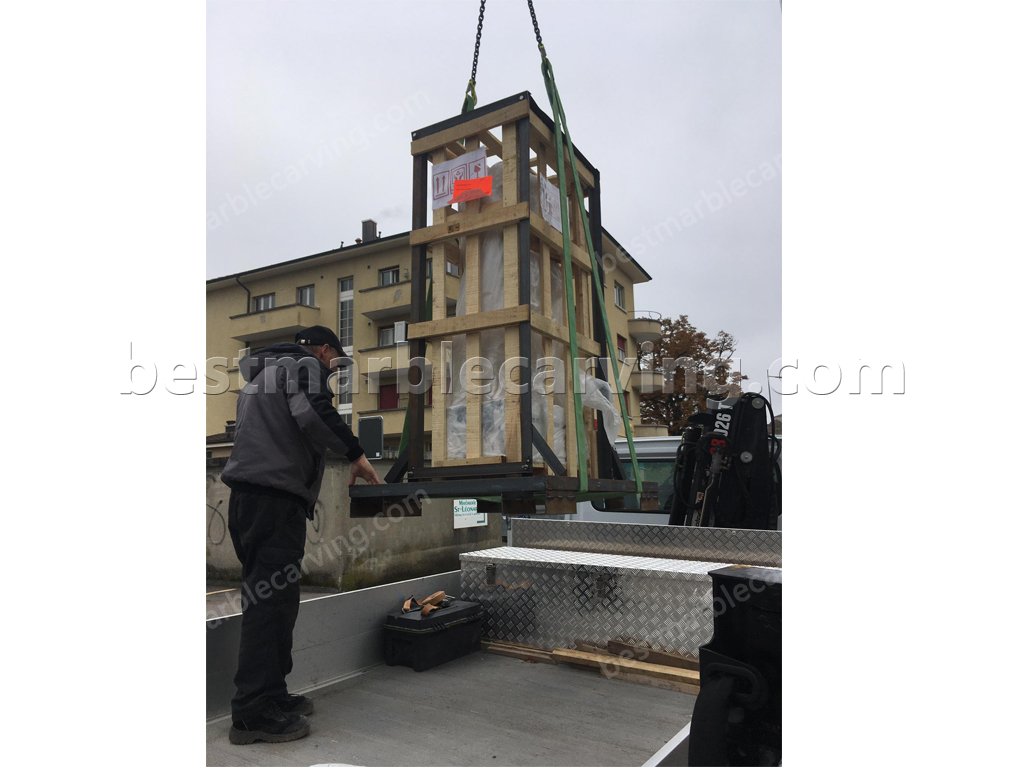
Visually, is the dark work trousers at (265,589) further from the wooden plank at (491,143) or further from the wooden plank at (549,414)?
the wooden plank at (491,143)

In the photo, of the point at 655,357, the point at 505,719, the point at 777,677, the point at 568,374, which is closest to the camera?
the point at 777,677

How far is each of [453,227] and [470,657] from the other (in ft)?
8.32

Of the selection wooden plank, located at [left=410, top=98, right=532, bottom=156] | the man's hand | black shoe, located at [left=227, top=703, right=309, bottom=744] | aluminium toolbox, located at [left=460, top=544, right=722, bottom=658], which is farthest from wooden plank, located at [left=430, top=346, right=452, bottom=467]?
aluminium toolbox, located at [left=460, top=544, right=722, bottom=658]

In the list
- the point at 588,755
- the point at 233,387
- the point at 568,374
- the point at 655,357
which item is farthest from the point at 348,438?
the point at 655,357

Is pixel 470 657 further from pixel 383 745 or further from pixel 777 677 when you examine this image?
pixel 777 677

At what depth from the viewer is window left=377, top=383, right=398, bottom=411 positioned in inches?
989

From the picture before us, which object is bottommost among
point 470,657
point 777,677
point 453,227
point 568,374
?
point 470,657

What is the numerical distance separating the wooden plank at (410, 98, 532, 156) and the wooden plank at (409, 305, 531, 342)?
2.25 feet

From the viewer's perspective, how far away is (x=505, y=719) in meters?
3.20

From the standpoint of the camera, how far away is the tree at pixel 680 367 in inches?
754

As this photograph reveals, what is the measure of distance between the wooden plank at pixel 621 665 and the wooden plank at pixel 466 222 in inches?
94.2

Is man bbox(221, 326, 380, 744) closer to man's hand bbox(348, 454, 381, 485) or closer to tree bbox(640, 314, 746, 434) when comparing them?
man's hand bbox(348, 454, 381, 485)

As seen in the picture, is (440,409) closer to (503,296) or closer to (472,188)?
(503,296)

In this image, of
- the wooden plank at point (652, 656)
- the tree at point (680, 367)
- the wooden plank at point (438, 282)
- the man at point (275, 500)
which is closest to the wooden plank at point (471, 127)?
the wooden plank at point (438, 282)
